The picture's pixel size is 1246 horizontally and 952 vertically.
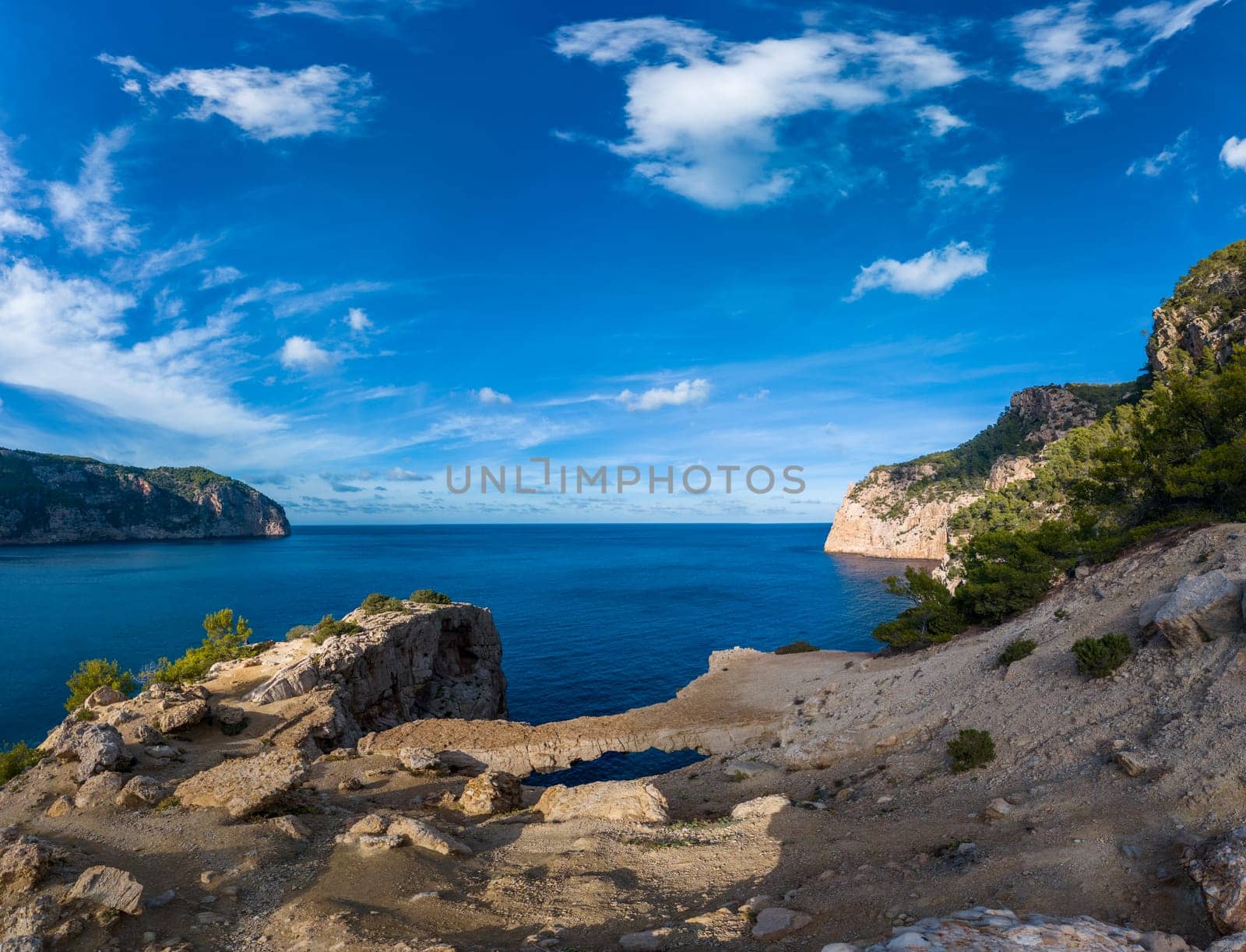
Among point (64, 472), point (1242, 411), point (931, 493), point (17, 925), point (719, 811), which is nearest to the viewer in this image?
point (17, 925)

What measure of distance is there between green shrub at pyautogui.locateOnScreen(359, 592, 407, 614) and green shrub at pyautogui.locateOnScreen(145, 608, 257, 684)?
23.7ft

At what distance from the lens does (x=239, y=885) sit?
1202cm

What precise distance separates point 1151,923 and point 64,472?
887 feet

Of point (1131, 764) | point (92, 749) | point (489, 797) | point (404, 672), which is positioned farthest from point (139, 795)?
point (1131, 764)

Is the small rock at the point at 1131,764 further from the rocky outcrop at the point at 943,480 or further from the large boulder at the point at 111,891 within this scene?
the rocky outcrop at the point at 943,480

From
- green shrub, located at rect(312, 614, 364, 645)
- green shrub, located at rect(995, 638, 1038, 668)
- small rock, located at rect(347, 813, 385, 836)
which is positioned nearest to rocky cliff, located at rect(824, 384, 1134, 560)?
green shrub, located at rect(995, 638, 1038, 668)

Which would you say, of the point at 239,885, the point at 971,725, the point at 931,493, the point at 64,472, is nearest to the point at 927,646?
the point at 971,725

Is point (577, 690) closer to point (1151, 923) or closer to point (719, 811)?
point (719, 811)

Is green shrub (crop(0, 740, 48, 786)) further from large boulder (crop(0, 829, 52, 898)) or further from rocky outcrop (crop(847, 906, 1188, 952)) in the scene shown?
rocky outcrop (crop(847, 906, 1188, 952))

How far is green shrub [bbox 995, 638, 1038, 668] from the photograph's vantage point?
23.5 metres

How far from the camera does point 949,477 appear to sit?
5655 inches

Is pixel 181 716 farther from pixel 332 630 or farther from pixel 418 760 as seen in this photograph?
pixel 332 630

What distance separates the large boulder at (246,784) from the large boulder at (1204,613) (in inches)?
1014

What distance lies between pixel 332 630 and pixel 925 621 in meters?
38.5
